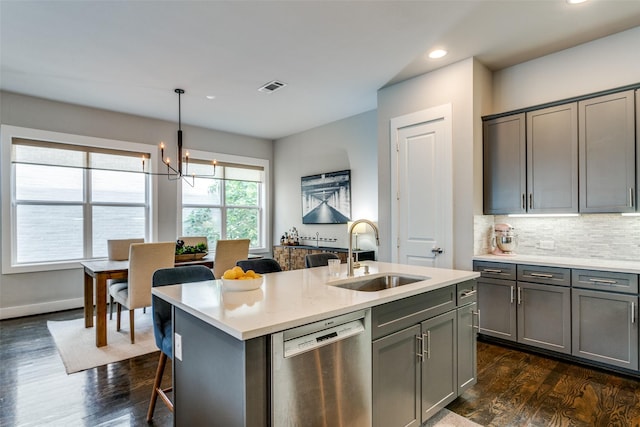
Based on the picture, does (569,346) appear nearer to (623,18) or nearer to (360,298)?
(360,298)

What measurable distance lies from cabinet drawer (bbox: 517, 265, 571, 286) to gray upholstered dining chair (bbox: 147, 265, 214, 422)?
111 inches

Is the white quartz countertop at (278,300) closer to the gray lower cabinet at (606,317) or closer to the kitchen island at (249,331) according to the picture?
the kitchen island at (249,331)

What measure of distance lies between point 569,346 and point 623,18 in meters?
2.85

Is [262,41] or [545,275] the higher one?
[262,41]

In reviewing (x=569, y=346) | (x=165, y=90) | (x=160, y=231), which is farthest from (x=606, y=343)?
(x=160, y=231)

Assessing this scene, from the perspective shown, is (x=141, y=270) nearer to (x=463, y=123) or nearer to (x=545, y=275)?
(x=463, y=123)

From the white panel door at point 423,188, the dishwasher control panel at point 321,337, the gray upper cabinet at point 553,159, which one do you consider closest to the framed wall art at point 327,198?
the white panel door at point 423,188

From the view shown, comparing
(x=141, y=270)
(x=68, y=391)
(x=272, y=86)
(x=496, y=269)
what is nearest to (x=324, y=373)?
(x=68, y=391)

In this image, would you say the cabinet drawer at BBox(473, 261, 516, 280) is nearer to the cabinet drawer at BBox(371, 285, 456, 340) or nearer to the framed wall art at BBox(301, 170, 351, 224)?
the cabinet drawer at BBox(371, 285, 456, 340)

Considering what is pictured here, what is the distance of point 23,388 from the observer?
8.26 feet

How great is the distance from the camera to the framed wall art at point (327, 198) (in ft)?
17.8

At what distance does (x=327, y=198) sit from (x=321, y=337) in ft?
14.5

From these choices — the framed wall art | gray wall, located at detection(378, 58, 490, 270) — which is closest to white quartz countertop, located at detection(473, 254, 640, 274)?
gray wall, located at detection(378, 58, 490, 270)

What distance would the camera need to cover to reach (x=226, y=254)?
409cm
